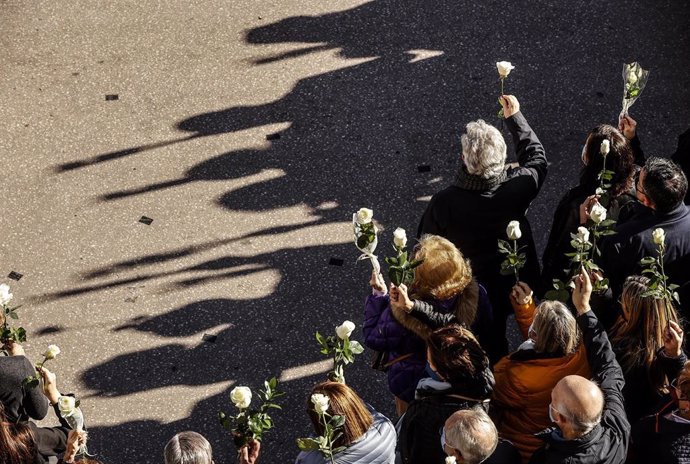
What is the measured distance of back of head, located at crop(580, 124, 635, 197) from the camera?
513cm

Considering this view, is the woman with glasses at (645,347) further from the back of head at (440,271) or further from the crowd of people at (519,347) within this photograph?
the back of head at (440,271)

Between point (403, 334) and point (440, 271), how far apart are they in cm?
40

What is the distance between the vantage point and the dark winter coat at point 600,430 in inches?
156

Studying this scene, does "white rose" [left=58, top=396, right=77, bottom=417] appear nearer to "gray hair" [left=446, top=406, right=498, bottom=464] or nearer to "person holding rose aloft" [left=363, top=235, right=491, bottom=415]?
"person holding rose aloft" [left=363, top=235, right=491, bottom=415]

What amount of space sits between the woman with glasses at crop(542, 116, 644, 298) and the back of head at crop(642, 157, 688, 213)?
0.22 m

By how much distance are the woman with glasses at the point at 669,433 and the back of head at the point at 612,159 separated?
140 centimetres

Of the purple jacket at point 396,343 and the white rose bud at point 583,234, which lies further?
the purple jacket at point 396,343

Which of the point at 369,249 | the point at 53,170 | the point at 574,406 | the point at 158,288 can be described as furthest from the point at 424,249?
the point at 53,170

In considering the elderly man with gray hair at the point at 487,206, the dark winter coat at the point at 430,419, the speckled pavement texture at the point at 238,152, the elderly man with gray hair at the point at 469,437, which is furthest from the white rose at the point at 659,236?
the speckled pavement texture at the point at 238,152

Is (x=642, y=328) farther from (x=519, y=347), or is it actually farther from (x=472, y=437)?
(x=472, y=437)

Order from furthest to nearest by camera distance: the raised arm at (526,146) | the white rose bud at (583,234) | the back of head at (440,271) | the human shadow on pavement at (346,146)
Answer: the human shadow on pavement at (346,146), the raised arm at (526,146), the back of head at (440,271), the white rose bud at (583,234)

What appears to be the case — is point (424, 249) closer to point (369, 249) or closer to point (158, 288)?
point (369, 249)

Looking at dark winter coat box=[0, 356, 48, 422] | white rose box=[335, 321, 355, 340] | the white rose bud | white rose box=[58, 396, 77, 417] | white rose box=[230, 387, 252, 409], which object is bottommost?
dark winter coat box=[0, 356, 48, 422]

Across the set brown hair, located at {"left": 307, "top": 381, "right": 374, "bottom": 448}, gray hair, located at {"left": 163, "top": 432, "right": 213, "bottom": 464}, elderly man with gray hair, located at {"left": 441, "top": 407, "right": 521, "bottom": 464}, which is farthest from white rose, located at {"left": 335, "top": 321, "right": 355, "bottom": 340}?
gray hair, located at {"left": 163, "top": 432, "right": 213, "bottom": 464}
